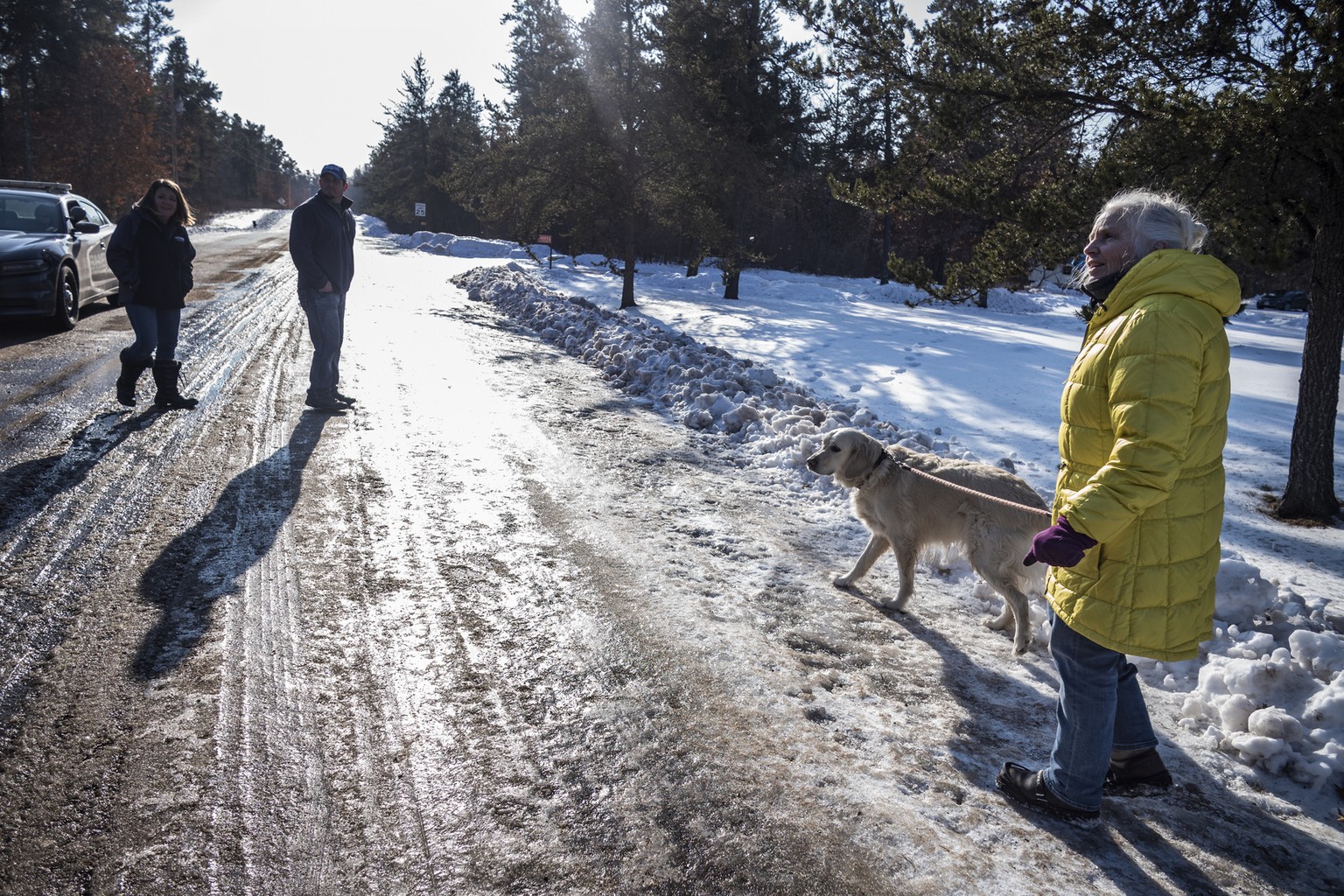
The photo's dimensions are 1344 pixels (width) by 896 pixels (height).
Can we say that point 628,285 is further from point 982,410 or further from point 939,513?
point 939,513

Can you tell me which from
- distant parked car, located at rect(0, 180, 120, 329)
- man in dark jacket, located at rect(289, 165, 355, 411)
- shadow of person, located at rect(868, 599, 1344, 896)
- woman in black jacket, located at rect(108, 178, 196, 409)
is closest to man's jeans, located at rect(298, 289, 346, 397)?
man in dark jacket, located at rect(289, 165, 355, 411)

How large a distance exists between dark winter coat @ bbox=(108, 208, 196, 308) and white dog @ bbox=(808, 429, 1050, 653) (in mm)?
6243

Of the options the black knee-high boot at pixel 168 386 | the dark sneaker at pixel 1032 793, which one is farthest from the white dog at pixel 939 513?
the black knee-high boot at pixel 168 386

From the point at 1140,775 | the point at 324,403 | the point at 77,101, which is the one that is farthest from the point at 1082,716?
the point at 77,101

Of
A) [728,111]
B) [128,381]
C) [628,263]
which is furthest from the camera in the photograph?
[728,111]

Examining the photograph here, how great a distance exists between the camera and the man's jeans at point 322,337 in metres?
7.90

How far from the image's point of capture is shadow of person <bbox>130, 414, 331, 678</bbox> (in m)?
3.61

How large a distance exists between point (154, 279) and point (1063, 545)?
8.00 metres

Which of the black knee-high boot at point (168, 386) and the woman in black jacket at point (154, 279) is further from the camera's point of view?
the black knee-high boot at point (168, 386)

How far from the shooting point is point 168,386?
296 inches

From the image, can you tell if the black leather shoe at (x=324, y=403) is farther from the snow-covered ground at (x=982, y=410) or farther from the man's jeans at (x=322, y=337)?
the snow-covered ground at (x=982, y=410)

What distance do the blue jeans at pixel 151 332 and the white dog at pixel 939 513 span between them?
20.7ft

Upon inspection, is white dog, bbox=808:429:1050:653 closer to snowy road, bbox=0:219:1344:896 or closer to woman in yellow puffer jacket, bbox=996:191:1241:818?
snowy road, bbox=0:219:1344:896

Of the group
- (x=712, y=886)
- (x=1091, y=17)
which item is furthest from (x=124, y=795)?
(x=1091, y=17)
